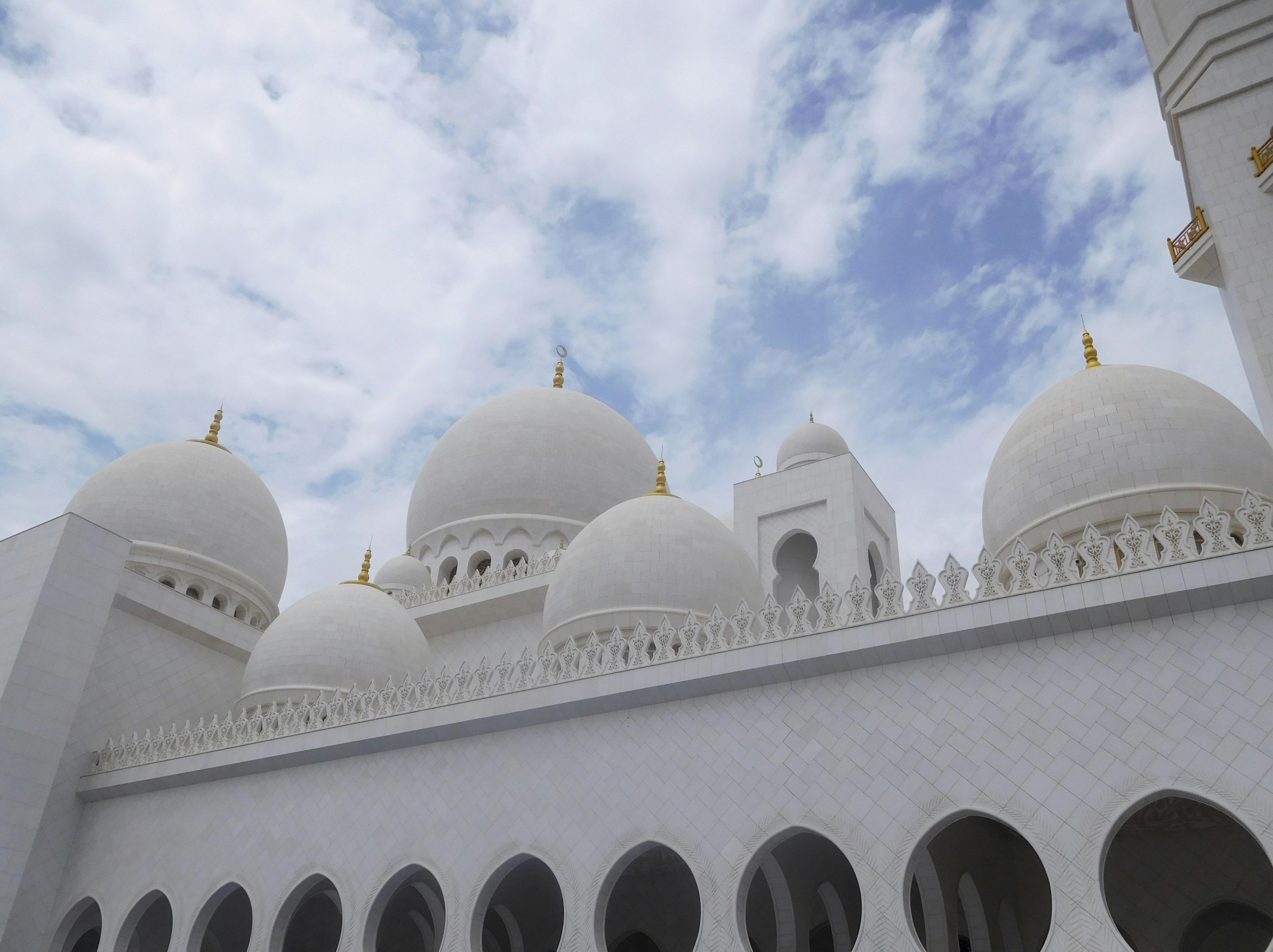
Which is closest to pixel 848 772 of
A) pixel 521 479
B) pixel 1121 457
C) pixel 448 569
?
pixel 1121 457

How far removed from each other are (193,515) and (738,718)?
11.4 metres

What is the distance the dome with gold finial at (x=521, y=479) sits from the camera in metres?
17.3

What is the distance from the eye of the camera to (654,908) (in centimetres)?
1130

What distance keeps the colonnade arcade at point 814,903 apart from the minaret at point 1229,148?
469 cm

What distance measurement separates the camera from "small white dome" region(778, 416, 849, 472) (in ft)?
52.5

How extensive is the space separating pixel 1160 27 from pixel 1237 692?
979cm

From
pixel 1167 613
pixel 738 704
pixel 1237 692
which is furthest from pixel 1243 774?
pixel 738 704

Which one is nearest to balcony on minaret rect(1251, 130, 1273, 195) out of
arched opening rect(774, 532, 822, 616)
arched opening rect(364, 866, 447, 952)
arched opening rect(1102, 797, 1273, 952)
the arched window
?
arched opening rect(1102, 797, 1273, 952)

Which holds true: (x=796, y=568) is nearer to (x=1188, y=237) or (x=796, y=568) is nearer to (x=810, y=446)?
(x=810, y=446)

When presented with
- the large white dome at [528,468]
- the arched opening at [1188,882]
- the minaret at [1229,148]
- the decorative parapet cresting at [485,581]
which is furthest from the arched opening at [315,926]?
the minaret at [1229,148]

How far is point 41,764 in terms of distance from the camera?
1186cm

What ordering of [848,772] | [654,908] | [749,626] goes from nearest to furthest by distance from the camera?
[848,772] < [749,626] < [654,908]

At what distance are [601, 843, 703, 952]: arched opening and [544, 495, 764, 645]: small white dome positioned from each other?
2643mm

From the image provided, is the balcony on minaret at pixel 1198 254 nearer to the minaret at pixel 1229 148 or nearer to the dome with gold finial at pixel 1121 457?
the minaret at pixel 1229 148
